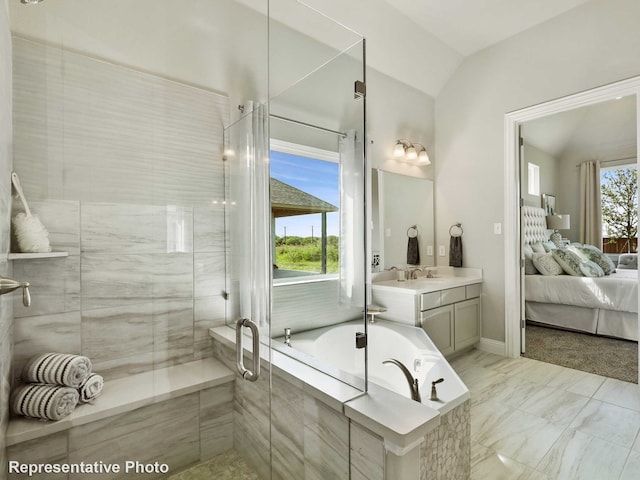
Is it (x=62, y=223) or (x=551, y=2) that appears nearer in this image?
(x=62, y=223)

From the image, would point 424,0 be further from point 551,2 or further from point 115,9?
point 115,9

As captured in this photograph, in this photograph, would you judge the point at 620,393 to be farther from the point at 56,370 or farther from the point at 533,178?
the point at 56,370

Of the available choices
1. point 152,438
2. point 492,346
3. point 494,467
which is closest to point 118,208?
point 152,438

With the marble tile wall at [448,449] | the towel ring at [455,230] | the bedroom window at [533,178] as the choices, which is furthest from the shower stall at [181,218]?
the bedroom window at [533,178]

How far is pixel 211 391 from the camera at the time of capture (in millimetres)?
1682

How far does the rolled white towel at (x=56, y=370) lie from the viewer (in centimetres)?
127

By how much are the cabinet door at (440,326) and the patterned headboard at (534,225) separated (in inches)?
85.7

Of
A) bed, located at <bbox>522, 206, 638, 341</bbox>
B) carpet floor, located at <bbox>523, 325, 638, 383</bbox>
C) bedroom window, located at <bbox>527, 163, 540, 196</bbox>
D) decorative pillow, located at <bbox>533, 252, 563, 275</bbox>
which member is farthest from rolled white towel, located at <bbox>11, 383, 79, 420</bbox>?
bedroom window, located at <bbox>527, 163, 540, 196</bbox>

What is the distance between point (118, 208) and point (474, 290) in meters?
3.12

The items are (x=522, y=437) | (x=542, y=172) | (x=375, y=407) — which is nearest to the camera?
(x=375, y=407)

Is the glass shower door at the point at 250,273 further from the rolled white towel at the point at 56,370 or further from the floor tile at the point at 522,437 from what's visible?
the floor tile at the point at 522,437

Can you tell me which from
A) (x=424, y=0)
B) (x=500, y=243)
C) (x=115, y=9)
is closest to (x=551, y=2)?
(x=424, y=0)

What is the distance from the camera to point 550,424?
2.07 metres

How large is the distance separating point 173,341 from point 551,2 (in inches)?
149
